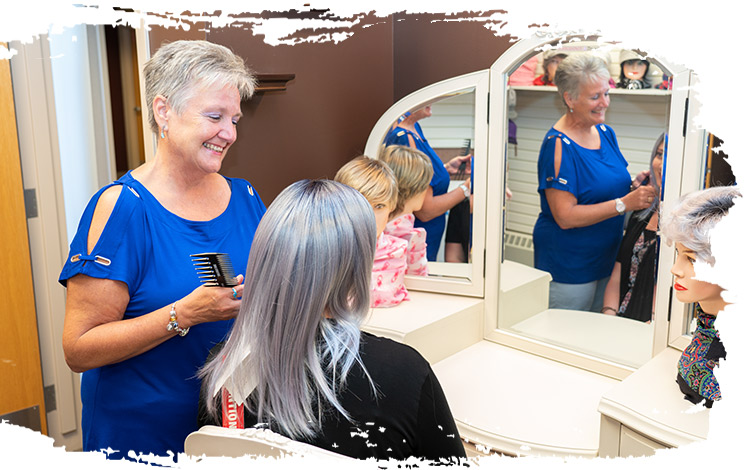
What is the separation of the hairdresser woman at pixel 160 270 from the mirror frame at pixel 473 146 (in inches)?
32.1

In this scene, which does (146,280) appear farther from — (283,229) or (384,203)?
(384,203)

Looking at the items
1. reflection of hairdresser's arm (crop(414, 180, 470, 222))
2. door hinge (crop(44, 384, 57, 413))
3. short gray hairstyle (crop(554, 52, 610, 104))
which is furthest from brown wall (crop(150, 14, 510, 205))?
door hinge (crop(44, 384, 57, 413))

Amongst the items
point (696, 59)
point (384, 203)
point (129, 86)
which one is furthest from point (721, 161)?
point (129, 86)

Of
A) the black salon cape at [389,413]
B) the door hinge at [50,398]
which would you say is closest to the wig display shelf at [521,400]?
the black salon cape at [389,413]

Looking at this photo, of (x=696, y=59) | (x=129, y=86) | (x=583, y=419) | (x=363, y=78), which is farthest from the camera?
(x=129, y=86)

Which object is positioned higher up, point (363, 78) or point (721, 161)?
point (363, 78)

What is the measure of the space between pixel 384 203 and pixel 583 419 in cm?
78

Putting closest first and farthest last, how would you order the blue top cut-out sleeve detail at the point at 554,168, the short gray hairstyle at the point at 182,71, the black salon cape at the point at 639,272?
the short gray hairstyle at the point at 182,71, the black salon cape at the point at 639,272, the blue top cut-out sleeve detail at the point at 554,168

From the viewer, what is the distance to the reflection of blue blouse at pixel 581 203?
1.82 m

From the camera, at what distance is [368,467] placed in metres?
0.99

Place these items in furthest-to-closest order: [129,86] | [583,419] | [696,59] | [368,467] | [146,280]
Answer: [129,86], [583,419], [696,59], [146,280], [368,467]

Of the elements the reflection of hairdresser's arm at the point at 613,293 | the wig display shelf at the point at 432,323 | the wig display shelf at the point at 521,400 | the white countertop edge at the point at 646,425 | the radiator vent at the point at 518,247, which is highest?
the radiator vent at the point at 518,247

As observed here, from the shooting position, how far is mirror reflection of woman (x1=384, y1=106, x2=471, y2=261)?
84.3 inches

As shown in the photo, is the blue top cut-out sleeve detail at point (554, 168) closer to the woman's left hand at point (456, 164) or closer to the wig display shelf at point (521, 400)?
the woman's left hand at point (456, 164)
